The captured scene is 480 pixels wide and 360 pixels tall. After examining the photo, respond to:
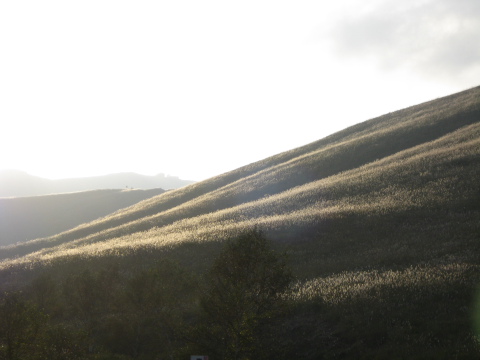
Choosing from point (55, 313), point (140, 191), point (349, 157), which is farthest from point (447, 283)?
point (140, 191)

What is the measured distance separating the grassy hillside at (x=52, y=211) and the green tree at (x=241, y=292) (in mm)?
91409

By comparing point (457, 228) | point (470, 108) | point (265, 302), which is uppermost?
point (470, 108)

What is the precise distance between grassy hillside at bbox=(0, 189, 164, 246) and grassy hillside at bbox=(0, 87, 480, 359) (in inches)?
1552

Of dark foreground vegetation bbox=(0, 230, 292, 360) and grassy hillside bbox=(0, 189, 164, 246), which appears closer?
dark foreground vegetation bbox=(0, 230, 292, 360)

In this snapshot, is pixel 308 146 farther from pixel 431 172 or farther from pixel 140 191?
pixel 140 191

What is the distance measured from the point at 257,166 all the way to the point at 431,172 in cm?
4514

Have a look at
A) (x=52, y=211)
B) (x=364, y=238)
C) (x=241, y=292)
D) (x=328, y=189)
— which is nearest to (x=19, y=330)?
(x=241, y=292)

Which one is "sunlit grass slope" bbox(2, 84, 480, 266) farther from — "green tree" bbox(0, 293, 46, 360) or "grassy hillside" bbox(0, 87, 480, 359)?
"green tree" bbox(0, 293, 46, 360)

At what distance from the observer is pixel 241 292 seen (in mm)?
12438

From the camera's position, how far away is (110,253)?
3434 centimetres

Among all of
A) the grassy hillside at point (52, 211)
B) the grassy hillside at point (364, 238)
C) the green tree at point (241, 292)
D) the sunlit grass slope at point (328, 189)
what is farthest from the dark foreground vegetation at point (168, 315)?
the grassy hillside at point (52, 211)

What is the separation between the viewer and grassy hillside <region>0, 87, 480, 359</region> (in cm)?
1352

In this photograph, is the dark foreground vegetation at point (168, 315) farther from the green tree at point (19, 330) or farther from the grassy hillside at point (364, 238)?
the grassy hillside at point (364, 238)

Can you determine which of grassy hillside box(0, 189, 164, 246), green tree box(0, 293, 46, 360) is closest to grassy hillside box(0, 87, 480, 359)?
green tree box(0, 293, 46, 360)
